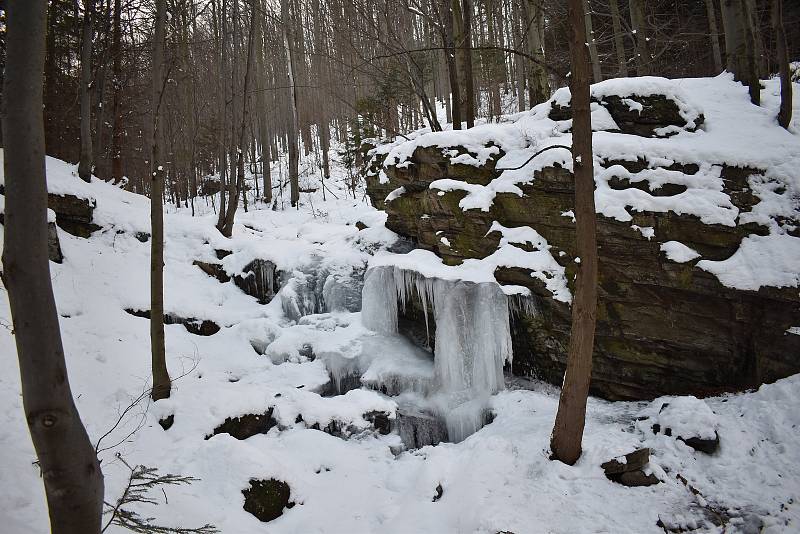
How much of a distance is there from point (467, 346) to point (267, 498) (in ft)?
12.1

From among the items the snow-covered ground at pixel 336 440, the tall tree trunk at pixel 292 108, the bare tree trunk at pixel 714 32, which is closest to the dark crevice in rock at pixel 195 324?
the snow-covered ground at pixel 336 440

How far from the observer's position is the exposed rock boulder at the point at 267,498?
489 centimetres

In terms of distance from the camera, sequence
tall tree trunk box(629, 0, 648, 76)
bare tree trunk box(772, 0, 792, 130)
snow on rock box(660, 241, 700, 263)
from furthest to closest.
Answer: tall tree trunk box(629, 0, 648, 76), bare tree trunk box(772, 0, 792, 130), snow on rock box(660, 241, 700, 263)

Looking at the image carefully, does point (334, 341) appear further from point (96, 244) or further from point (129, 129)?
point (129, 129)

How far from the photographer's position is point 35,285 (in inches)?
62.8

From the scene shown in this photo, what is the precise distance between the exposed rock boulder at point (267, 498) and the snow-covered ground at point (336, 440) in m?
0.09

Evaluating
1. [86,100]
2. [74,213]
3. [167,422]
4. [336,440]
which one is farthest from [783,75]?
[86,100]

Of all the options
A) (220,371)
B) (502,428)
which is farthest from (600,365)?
(220,371)

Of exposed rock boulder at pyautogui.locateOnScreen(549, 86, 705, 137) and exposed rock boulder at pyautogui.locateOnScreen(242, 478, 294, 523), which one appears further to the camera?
exposed rock boulder at pyautogui.locateOnScreen(549, 86, 705, 137)

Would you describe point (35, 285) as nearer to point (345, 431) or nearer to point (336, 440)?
point (336, 440)

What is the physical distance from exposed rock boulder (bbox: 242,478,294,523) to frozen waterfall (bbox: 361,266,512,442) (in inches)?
106

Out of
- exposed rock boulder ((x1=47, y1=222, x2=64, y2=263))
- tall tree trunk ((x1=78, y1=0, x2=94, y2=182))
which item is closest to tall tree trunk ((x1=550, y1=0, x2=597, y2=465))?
exposed rock boulder ((x1=47, y1=222, x2=64, y2=263))

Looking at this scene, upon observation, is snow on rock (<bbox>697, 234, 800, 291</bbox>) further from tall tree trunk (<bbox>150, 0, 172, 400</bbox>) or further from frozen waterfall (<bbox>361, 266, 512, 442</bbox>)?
tall tree trunk (<bbox>150, 0, 172, 400</bbox>)

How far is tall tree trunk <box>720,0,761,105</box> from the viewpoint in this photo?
738 centimetres
